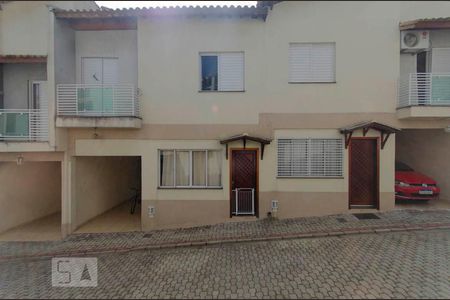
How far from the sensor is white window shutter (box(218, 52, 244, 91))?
28.7 feet

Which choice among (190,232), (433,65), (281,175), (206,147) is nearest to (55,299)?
(190,232)

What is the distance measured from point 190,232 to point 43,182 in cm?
725

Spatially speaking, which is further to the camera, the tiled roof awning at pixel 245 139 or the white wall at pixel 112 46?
the white wall at pixel 112 46

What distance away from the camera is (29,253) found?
7289 millimetres

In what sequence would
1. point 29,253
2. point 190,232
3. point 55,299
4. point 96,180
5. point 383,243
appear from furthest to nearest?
1. point 96,180
2. point 190,232
3. point 29,253
4. point 383,243
5. point 55,299

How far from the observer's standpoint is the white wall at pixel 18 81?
920 centimetres

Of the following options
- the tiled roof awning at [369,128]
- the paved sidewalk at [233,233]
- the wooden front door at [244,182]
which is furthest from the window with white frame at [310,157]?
the paved sidewalk at [233,233]

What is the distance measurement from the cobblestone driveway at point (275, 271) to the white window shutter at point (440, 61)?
5.91 metres

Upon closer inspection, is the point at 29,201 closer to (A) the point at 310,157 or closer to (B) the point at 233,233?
(B) the point at 233,233

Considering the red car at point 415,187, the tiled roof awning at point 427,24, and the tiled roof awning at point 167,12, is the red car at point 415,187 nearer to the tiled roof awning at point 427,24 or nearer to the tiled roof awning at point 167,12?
the tiled roof awning at point 427,24

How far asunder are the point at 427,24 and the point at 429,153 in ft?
16.5

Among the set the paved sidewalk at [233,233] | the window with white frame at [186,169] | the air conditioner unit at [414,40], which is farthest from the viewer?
the window with white frame at [186,169]

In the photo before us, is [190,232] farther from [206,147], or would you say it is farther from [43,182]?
[43,182]

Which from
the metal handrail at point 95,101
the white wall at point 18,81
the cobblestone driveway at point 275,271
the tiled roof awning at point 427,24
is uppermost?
the tiled roof awning at point 427,24
